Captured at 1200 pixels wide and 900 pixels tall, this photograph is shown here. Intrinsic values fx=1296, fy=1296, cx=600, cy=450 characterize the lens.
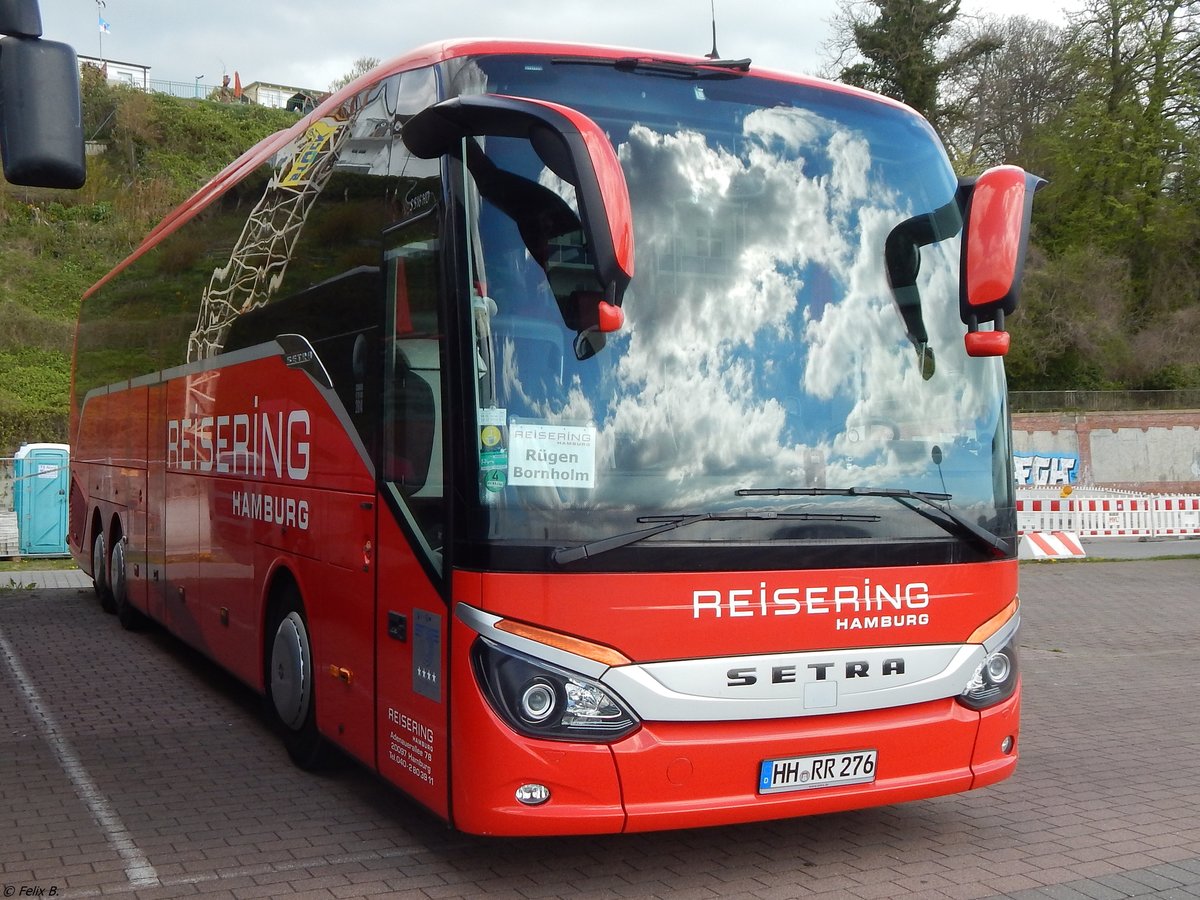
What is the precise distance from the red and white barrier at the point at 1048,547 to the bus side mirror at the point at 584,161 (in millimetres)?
18006

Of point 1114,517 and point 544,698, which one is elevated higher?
point 544,698

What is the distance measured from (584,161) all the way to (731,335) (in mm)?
1047

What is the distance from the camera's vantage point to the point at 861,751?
16.6 ft

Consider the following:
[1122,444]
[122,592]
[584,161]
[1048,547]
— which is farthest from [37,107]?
[1122,444]

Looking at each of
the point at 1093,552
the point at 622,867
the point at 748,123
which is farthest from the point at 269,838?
the point at 1093,552

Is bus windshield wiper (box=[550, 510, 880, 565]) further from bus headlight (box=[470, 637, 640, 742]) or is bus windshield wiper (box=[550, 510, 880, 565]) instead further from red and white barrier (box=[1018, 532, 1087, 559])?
red and white barrier (box=[1018, 532, 1087, 559])

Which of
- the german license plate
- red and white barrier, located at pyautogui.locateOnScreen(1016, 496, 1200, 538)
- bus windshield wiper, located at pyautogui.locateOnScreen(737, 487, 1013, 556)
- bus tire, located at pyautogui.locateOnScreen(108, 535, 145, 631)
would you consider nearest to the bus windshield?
bus windshield wiper, located at pyautogui.locateOnScreen(737, 487, 1013, 556)

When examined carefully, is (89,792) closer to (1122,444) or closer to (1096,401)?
(1122,444)

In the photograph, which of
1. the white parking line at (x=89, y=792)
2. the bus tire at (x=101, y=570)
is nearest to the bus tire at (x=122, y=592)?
the bus tire at (x=101, y=570)

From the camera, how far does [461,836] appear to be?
575 cm

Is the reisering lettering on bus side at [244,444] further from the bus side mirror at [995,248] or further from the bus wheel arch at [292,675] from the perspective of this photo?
the bus side mirror at [995,248]

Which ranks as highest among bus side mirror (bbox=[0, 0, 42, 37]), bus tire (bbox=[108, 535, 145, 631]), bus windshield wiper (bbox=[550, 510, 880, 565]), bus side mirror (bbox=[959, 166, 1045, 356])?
bus side mirror (bbox=[0, 0, 42, 37])

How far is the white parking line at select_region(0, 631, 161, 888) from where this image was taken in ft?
17.5

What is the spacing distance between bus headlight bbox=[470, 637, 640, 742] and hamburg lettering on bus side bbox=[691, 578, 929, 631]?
0.48 meters
